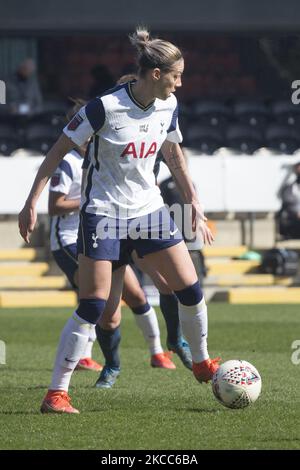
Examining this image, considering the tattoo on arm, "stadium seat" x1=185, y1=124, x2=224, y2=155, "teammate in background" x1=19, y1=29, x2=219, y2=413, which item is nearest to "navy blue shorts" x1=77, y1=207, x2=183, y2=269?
"teammate in background" x1=19, y1=29, x2=219, y2=413

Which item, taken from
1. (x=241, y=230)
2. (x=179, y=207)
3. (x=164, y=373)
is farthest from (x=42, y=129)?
(x=164, y=373)

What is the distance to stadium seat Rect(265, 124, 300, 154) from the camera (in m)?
20.8

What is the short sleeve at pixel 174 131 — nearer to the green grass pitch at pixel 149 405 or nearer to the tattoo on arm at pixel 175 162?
the tattoo on arm at pixel 175 162

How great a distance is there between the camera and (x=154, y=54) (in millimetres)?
7496

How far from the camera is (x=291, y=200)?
59.0ft

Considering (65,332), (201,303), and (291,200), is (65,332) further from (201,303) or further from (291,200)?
(291,200)

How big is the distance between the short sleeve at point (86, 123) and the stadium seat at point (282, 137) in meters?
13.4

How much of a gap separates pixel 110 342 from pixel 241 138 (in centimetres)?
1215

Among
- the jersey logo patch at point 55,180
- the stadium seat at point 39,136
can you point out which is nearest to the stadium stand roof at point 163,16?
the stadium seat at point 39,136

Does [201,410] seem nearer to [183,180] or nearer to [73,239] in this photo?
[183,180]

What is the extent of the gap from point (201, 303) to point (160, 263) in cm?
42

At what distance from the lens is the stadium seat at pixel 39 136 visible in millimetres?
20250

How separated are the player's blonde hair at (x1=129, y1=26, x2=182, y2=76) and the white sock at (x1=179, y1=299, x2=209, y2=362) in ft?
5.09

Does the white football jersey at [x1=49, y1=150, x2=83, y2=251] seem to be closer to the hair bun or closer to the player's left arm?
the player's left arm
